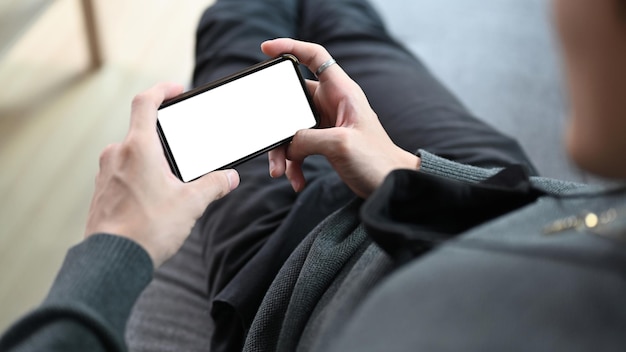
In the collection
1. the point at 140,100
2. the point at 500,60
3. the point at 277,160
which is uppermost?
the point at 140,100

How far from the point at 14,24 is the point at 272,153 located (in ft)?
2.06

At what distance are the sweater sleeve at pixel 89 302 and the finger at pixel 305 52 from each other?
261mm

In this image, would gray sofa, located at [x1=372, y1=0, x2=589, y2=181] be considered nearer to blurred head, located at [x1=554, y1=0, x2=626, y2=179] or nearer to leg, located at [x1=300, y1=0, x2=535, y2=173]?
leg, located at [x1=300, y1=0, x2=535, y2=173]

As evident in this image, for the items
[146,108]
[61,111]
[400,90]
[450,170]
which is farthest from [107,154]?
[61,111]

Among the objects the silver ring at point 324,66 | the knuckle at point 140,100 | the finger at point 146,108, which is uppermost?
the knuckle at point 140,100

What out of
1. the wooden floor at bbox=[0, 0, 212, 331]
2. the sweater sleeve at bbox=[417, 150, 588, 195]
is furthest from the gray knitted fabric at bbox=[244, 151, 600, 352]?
the wooden floor at bbox=[0, 0, 212, 331]

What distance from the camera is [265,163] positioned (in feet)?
2.52

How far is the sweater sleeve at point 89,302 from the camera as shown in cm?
43

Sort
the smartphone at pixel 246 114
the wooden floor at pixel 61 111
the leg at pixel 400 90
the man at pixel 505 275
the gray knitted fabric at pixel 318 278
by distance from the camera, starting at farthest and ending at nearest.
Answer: the wooden floor at pixel 61 111 → the leg at pixel 400 90 → the smartphone at pixel 246 114 → the gray knitted fabric at pixel 318 278 → the man at pixel 505 275

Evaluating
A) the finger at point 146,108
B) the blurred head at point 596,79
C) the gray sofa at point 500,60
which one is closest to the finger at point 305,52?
the finger at point 146,108

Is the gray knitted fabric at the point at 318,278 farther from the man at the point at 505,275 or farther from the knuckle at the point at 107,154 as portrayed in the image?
the knuckle at the point at 107,154

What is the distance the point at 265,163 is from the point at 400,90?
22 cm

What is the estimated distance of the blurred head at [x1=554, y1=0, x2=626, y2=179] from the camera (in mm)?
402

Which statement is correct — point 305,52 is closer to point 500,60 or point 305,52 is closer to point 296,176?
point 296,176
